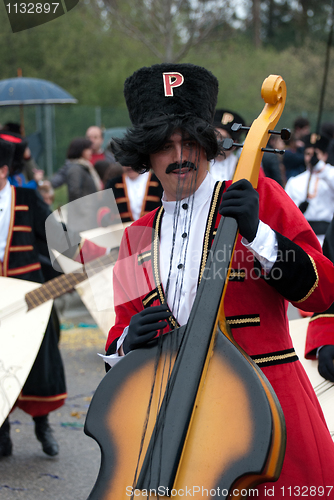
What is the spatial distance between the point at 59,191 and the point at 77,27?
6761mm

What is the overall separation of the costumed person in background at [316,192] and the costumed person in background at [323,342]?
3.07 metres

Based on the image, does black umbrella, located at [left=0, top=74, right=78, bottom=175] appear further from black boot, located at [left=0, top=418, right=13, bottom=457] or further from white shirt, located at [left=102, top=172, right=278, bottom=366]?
white shirt, located at [left=102, top=172, right=278, bottom=366]

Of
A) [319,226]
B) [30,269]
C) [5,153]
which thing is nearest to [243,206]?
[30,269]

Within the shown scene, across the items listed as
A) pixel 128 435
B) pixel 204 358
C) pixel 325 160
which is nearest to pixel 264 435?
pixel 204 358

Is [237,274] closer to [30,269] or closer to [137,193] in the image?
[30,269]

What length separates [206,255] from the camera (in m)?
1.74

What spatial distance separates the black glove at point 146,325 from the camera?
158cm

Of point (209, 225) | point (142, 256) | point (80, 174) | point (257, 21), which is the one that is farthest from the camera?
point (257, 21)

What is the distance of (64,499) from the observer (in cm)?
336

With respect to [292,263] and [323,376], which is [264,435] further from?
[323,376]

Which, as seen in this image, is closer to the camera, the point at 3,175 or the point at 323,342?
the point at 323,342

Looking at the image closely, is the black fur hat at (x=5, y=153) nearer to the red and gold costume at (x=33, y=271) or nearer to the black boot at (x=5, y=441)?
the red and gold costume at (x=33, y=271)

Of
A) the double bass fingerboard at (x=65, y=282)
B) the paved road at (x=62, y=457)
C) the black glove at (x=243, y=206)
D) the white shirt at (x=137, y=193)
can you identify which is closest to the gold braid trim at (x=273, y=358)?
the black glove at (x=243, y=206)

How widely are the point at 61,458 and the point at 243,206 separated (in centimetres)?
290
